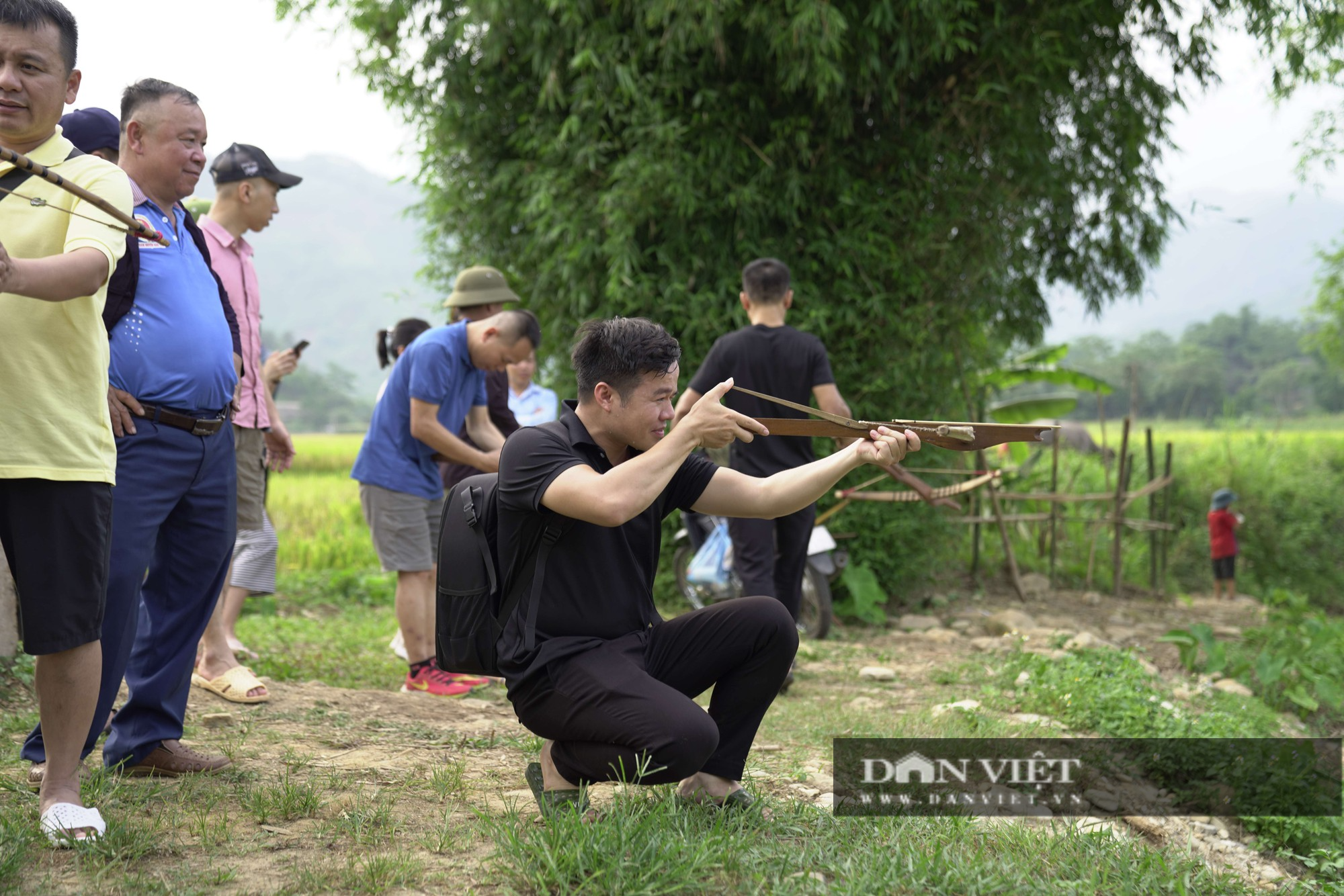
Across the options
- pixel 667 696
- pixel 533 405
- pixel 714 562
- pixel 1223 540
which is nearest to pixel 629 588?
pixel 667 696

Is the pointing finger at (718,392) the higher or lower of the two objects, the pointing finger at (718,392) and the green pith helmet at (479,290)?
the lower

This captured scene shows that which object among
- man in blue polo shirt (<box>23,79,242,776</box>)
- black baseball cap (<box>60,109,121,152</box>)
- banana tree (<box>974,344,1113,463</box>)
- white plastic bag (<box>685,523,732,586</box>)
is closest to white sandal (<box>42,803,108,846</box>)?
man in blue polo shirt (<box>23,79,242,776</box>)

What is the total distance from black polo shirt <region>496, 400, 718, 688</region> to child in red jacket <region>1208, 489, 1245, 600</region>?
1046 centimetres

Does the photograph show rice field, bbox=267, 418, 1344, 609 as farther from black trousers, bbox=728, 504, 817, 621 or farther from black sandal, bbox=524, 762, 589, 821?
black sandal, bbox=524, 762, 589, 821

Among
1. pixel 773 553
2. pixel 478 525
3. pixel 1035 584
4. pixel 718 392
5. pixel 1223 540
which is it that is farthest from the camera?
pixel 1223 540

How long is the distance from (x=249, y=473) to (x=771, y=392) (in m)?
2.34

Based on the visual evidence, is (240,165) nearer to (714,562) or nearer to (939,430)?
(939,430)

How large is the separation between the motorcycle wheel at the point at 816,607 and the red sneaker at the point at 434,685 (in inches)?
104

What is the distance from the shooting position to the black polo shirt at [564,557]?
2.55 meters

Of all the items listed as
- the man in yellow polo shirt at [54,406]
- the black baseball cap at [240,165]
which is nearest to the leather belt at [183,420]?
the man in yellow polo shirt at [54,406]

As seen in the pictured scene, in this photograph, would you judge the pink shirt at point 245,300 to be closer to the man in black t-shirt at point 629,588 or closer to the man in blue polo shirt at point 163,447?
the man in blue polo shirt at point 163,447

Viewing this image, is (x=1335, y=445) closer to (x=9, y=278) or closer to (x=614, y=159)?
(x=614, y=159)

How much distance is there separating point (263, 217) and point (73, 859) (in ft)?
8.66

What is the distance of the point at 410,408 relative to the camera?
4551 mm
